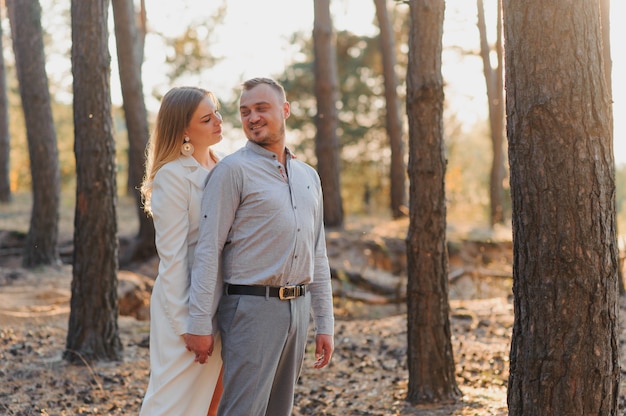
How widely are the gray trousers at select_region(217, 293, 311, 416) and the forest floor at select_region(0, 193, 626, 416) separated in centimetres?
257

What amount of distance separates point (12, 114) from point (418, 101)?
131 ft

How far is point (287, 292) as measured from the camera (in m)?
Result: 3.50

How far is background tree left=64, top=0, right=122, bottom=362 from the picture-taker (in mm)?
6863

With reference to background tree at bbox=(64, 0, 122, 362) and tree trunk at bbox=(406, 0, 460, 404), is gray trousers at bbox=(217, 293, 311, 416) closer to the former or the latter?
tree trunk at bbox=(406, 0, 460, 404)

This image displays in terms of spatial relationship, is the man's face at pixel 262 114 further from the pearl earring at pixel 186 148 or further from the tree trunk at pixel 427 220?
the tree trunk at pixel 427 220

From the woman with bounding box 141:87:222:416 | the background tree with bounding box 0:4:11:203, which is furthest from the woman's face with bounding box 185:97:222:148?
the background tree with bounding box 0:4:11:203

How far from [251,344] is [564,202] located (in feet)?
4.79

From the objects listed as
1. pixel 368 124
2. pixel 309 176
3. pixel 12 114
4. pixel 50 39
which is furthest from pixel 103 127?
pixel 12 114

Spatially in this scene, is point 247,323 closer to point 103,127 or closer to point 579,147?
point 579,147

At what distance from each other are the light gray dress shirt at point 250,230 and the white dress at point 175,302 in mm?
136

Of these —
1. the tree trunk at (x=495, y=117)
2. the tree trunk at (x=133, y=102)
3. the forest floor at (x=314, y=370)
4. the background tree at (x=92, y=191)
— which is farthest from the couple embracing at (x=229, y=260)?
the tree trunk at (x=495, y=117)

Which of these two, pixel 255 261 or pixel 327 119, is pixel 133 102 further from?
pixel 255 261

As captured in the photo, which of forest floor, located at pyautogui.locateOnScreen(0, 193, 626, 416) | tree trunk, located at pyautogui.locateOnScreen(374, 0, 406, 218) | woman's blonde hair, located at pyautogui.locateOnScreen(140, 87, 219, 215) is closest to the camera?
woman's blonde hair, located at pyautogui.locateOnScreen(140, 87, 219, 215)

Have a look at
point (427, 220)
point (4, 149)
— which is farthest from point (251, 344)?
point (4, 149)
